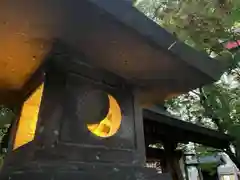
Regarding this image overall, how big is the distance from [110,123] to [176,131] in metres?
2.49

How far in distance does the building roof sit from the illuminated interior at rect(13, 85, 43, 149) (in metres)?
1.63

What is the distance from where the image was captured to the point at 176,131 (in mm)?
4156

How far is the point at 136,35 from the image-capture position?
1.60 metres

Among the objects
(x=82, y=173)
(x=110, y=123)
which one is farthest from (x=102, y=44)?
(x=82, y=173)

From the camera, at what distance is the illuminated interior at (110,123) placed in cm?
175

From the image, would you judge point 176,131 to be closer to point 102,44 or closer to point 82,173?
point 102,44

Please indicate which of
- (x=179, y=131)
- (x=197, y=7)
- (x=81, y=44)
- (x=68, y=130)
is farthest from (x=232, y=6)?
(x=68, y=130)

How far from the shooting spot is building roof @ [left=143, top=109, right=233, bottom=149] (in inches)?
144

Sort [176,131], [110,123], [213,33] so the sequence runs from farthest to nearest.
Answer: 1. [176,131]
2. [213,33]
3. [110,123]

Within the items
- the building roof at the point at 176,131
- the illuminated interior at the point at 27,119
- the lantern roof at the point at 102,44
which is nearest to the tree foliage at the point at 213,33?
the building roof at the point at 176,131

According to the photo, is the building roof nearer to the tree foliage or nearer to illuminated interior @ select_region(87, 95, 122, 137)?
the tree foliage

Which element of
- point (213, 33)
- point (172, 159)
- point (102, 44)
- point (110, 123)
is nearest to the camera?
point (102, 44)

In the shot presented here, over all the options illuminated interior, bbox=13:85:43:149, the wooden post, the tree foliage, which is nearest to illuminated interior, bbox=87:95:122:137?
illuminated interior, bbox=13:85:43:149

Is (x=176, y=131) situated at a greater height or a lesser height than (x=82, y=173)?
greater
